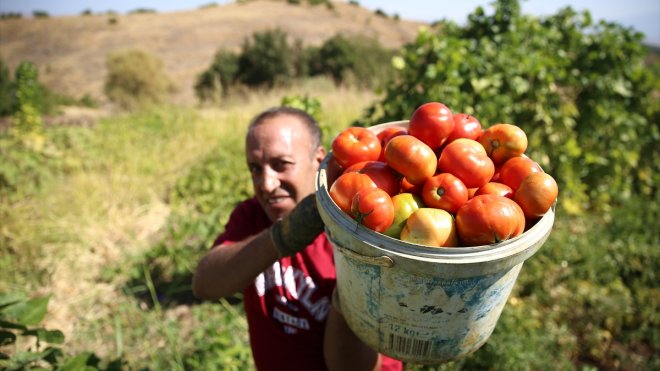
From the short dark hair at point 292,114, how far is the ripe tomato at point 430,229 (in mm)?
1007

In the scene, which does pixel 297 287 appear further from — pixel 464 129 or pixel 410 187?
pixel 464 129

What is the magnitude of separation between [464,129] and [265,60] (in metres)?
18.3

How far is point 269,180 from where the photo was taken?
5.79 feet

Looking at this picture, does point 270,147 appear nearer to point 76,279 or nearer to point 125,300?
point 125,300

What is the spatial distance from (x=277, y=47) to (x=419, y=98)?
16.4 m

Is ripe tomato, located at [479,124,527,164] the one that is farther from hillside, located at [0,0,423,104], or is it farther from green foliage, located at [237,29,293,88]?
hillside, located at [0,0,423,104]

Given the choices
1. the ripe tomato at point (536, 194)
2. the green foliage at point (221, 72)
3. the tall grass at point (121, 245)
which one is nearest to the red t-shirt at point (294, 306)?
the ripe tomato at point (536, 194)

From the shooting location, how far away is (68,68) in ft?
98.9

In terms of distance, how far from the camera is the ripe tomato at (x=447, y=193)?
1097 millimetres

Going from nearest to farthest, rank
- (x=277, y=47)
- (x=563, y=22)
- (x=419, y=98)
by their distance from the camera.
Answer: (x=419, y=98), (x=563, y=22), (x=277, y=47)

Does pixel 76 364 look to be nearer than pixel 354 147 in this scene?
No

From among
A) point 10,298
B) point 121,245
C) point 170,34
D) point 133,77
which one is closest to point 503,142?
point 10,298

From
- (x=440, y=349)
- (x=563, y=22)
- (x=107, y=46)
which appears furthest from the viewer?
(x=107, y=46)

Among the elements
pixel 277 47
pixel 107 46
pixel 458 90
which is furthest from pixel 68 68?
pixel 458 90
